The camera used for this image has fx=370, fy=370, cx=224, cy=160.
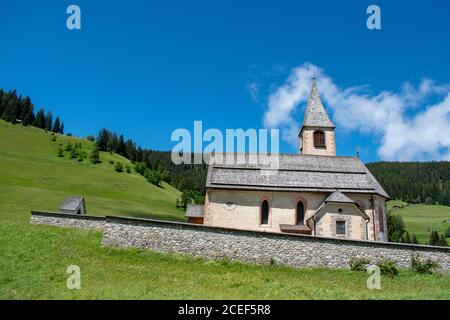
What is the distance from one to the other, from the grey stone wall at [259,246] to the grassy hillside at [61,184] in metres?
32.1

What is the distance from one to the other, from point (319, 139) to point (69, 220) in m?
28.4

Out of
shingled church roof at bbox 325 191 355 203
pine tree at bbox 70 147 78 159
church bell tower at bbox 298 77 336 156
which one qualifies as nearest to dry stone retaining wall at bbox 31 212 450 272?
shingled church roof at bbox 325 191 355 203

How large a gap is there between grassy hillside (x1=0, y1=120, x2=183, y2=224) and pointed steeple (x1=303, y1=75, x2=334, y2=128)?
33420 mm

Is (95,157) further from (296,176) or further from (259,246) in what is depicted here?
(259,246)

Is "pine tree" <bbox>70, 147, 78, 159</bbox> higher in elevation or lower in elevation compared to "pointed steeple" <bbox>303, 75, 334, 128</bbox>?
higher

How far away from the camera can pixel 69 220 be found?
31.7 metres

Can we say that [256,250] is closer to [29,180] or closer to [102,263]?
[102,263]

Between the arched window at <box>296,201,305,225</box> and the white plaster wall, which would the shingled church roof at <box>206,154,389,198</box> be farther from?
the arched window at <box>296,201,305,225</box>

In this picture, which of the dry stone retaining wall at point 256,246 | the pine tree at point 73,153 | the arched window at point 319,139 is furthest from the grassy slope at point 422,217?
the pine tree at point 73,153

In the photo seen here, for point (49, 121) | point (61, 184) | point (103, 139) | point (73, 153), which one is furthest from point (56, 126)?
point (61, 184)

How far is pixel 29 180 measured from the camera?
74.2 metres

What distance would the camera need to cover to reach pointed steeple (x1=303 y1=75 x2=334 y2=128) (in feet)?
144

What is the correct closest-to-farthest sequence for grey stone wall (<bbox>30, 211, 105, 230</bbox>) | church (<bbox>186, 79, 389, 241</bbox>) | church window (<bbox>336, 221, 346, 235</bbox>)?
1. church window (<bbox>336, 221, 346, 235</bbox>)
2. church (<bbox>186, 79, 389, 241</bbox>)
3. grey stone wall (<bbox>30, 211, 105, 230</bbox>)
